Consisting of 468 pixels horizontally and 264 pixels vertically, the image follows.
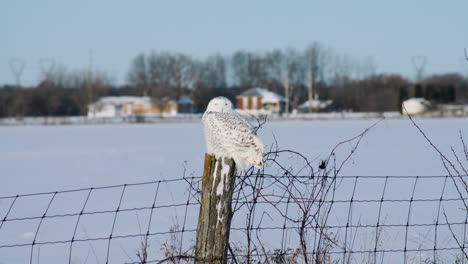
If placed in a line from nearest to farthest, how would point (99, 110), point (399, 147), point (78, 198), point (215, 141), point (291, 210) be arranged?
point (215, 141) < point (291, 210) < point (78, 198) < point (399, 147) < point (99, 110)

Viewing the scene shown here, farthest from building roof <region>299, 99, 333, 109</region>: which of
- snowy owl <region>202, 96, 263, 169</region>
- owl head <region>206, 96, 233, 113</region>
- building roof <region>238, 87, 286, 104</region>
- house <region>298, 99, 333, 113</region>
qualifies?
snowy owl <region>202, 96, 263, 169</region>

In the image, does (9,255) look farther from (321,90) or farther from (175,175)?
(321,90)

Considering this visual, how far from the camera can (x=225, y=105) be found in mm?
2895

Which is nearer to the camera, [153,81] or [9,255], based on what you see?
[9,255]

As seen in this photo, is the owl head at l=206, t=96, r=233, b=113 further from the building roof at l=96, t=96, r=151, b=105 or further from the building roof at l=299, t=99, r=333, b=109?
the building roof at l=96, t=96, r=151, b=105

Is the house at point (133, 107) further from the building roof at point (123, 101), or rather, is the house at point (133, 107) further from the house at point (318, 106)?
the house at point (318, 106)

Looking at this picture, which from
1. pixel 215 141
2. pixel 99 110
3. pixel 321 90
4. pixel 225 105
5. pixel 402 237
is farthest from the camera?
pixel 321 90

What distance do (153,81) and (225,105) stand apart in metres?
86.2

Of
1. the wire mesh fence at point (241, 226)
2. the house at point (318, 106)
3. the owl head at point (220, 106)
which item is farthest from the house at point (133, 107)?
the owl head at point (220, 106)

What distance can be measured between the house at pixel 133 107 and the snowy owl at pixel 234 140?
68.4 m

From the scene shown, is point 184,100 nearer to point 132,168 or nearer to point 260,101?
point 260,101

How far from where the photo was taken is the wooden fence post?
2.71 meters

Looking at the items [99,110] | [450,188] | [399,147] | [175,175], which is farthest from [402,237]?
[99,110]

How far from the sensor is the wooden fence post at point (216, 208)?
271 centimetres
